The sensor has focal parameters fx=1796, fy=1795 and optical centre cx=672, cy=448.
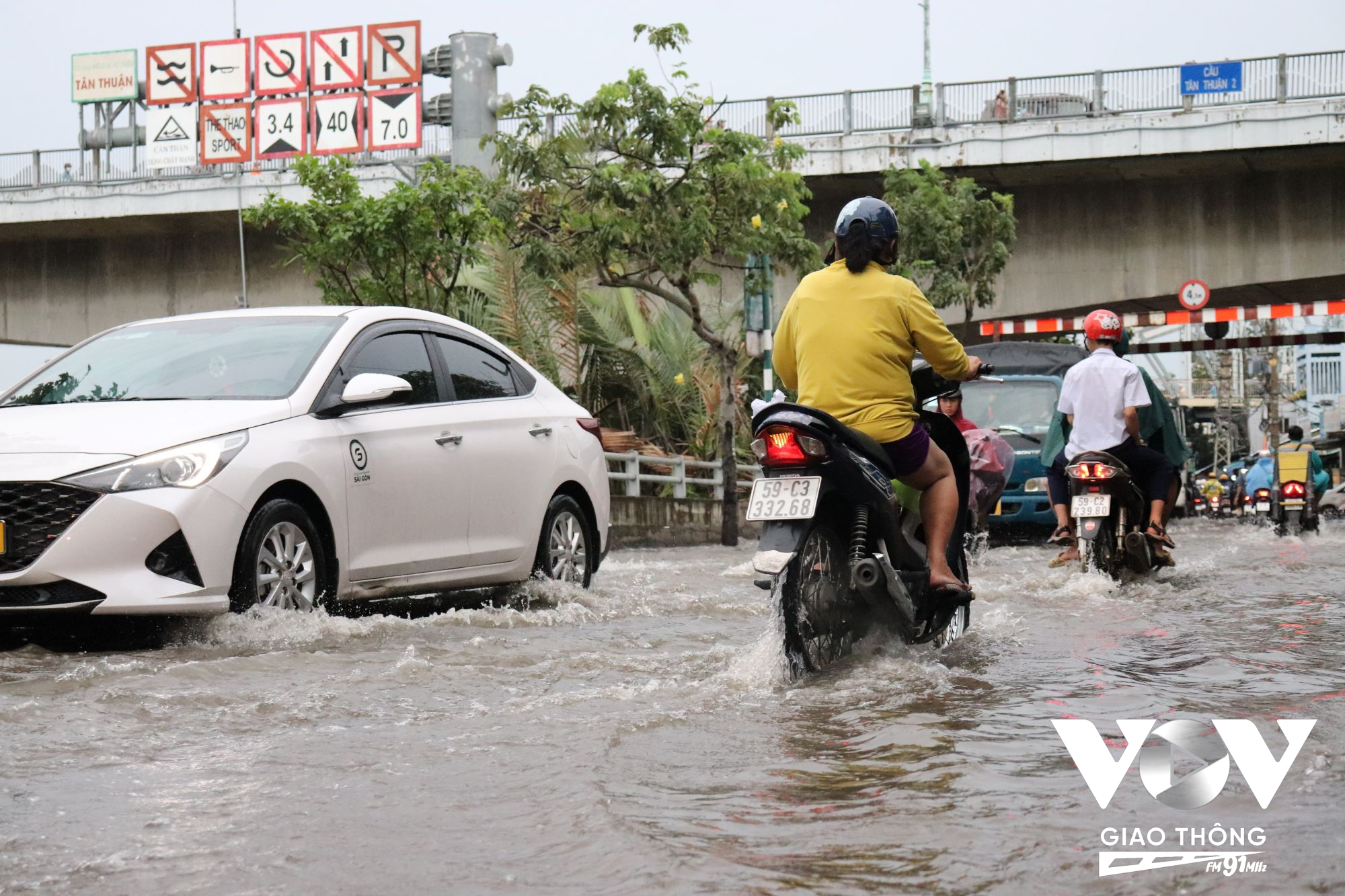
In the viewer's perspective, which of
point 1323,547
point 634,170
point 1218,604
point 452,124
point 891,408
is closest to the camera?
point 891,408

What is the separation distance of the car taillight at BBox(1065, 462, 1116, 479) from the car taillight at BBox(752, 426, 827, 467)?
488 cm

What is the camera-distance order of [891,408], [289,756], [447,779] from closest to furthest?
1. [447,779]
2. [289,756]
3. [891,408]

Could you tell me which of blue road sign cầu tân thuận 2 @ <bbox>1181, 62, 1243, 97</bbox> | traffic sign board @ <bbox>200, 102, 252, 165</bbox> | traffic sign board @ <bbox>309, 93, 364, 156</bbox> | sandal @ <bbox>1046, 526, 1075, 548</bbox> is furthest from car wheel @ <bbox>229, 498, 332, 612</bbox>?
traffic sign board @ <bbox>309, 93, 364, 156</bbox>

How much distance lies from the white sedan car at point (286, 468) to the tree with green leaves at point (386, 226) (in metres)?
9.49

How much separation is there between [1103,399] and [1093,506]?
0.76 m

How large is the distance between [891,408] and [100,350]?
4070 millimetres

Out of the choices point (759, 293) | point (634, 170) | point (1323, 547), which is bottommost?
point (1323, 547)

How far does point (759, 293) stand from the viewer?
2155 centimetres

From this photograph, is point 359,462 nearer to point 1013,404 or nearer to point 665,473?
point 1013,404

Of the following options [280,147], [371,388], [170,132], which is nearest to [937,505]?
[371,388]

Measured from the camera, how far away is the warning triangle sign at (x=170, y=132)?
36.5 meters

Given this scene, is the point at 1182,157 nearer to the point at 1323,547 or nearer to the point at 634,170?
the point at 634,170

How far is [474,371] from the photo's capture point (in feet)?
30.4

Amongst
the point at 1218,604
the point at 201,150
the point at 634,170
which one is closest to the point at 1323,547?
the point at 1218,604
